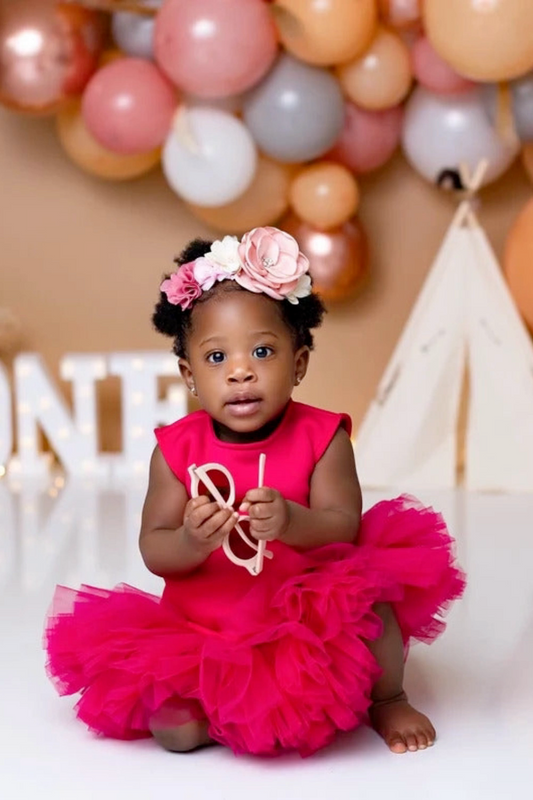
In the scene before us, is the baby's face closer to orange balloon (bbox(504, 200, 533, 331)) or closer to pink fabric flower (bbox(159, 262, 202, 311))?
pink fabric flower (bbox(159, 262, 202, 311))

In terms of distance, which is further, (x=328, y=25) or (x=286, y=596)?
(x=328, y=25)

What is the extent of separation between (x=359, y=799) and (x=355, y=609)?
0.71 feet

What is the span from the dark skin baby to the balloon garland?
1.67 meters

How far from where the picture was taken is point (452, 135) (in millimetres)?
3217

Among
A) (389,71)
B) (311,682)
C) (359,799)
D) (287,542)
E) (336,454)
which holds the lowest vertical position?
(359,799)

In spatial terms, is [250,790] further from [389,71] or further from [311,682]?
[389,71]

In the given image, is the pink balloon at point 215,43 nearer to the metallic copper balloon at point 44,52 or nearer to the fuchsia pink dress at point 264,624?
the metallic copper balloon at point 44,52

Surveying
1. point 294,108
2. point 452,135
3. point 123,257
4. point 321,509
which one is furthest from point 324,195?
point 321,509

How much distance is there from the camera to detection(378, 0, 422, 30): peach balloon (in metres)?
3.11

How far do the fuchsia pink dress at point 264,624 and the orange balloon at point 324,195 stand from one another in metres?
1.76

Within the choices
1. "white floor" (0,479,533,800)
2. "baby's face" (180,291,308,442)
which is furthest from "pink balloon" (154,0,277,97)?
"baby's face" (180,291,308,442)

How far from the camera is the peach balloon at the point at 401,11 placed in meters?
3.11

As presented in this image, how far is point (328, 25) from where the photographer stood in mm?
3014

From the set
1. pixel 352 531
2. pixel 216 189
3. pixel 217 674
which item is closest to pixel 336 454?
pixel 352 531
